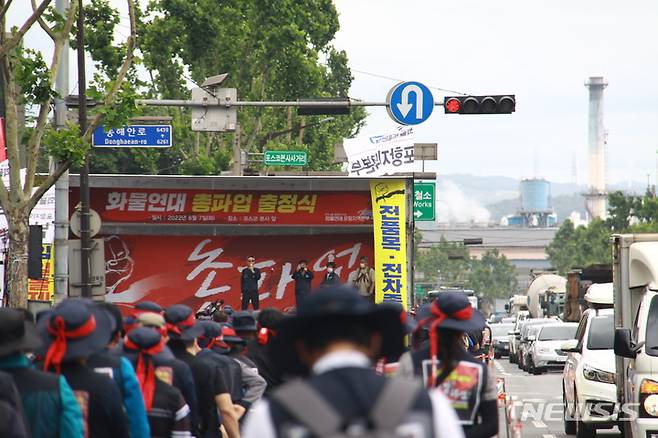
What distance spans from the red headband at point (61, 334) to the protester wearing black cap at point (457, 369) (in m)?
1.74

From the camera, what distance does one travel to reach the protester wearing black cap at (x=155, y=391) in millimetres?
9102

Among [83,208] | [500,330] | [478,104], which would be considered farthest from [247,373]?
[500,330]

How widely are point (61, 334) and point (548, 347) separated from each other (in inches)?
1328

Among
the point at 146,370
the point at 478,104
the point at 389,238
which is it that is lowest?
the point at 146,370

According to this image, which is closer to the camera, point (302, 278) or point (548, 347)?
point (302, 278)

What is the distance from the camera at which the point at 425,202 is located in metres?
55.6

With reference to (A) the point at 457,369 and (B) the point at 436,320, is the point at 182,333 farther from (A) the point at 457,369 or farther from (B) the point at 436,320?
(A) the point at 457,369

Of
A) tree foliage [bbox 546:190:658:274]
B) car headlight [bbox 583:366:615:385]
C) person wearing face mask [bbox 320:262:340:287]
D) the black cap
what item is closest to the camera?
the black cap

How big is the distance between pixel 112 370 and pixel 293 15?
46.5 m

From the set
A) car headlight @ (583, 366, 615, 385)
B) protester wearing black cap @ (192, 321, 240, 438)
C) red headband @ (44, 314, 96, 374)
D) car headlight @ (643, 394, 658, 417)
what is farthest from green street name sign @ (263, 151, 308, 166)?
red headband @ (44, 314, 96, 374)

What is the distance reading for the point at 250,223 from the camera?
32.7 metres

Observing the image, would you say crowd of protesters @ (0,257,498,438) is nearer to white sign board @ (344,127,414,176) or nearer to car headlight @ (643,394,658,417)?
car headlight @ (643,394,658,417)

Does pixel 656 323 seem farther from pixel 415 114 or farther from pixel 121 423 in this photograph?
pixel 415 114

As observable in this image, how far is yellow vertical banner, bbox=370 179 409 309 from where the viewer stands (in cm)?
3086
